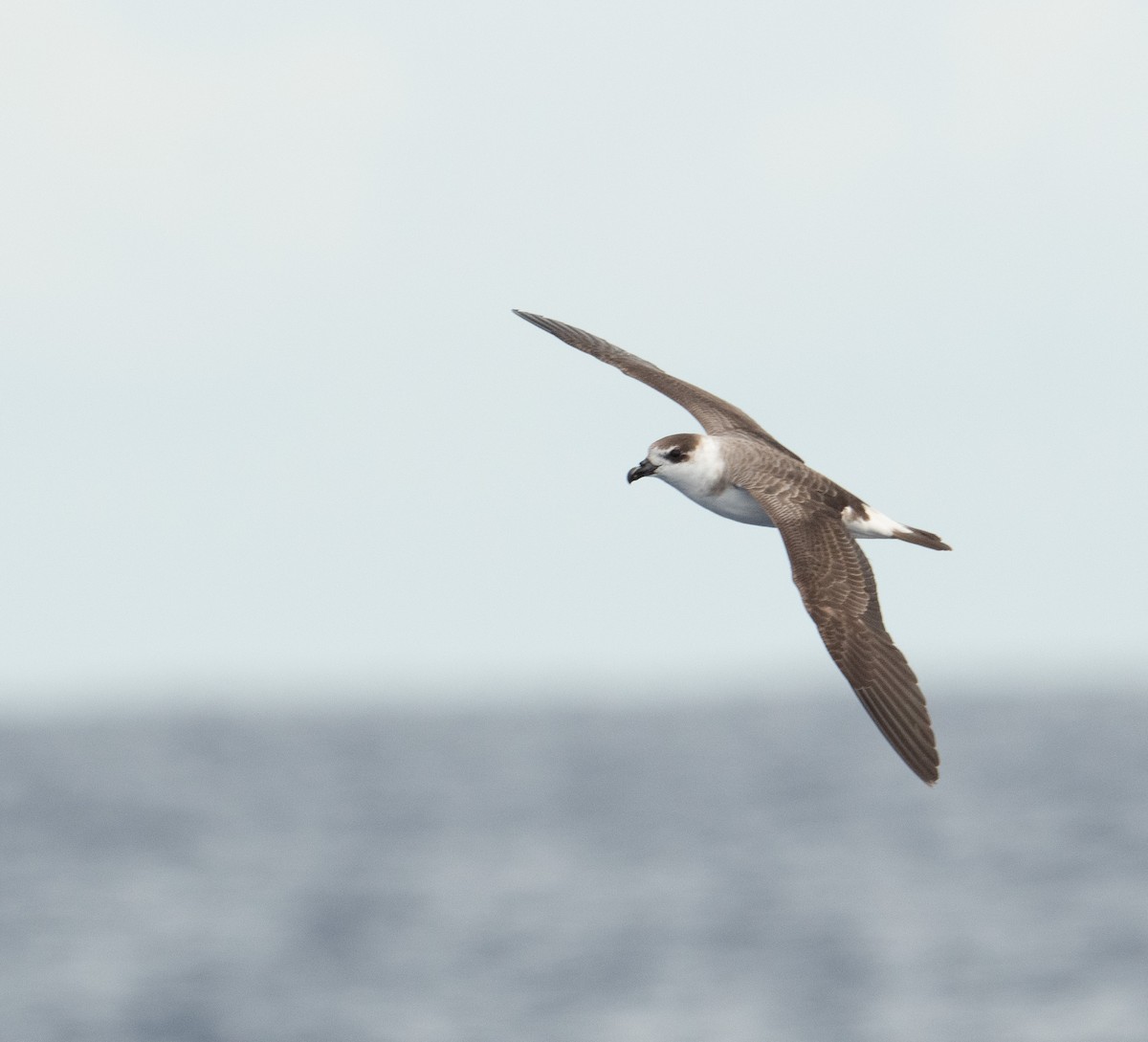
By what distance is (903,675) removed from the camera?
45.6 feet

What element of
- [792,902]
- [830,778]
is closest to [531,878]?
[792,902]

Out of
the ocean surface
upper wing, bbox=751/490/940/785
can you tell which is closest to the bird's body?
upper wing, bbox=751/490/940/785

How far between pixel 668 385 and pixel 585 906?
103ft

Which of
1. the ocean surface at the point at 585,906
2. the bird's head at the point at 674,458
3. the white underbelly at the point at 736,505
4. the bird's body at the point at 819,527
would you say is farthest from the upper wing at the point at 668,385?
the ocean surface at the point at 585,906

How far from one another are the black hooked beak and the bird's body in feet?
0.06

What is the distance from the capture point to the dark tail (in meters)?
16.1

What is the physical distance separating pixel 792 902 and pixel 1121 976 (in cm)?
1253

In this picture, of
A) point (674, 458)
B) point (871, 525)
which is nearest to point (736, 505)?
point (674, 458)

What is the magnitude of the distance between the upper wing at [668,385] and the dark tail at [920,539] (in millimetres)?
1262

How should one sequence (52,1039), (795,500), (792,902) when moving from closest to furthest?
(795,500) → (52,1039) → (792,902)

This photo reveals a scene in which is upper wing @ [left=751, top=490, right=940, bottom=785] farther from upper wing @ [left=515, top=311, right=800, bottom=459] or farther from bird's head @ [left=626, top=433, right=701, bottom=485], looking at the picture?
upper wing @ [left=515, top=311, right=800, bottom=459]

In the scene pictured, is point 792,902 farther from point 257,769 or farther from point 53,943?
point 257,769

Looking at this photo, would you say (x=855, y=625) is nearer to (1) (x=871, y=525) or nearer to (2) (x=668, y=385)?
(1) (x=871, y=525)

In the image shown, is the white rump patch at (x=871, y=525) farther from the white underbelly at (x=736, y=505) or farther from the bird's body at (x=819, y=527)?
the white underbelly at (x=736, y=505)
